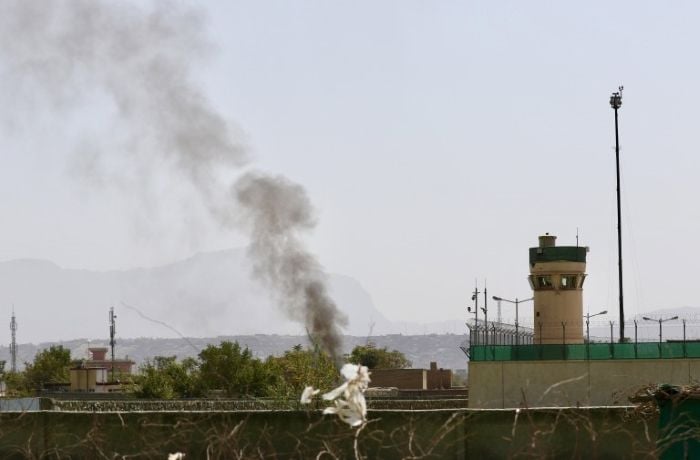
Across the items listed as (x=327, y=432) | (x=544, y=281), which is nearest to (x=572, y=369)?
(x=544, y=281)

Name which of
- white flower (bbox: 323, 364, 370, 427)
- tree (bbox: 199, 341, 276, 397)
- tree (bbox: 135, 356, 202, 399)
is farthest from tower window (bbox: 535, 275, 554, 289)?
white flower (bbox: 323, 364, 370, 427)

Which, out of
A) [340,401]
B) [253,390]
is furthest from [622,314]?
[340,401]

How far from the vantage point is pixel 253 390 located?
3735 inches

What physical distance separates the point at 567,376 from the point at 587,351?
1.04 m

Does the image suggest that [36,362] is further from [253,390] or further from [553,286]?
[553,286]

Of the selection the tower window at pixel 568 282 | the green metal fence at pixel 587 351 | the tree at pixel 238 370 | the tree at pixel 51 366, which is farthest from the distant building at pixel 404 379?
the green metal fence at pixel 587 351

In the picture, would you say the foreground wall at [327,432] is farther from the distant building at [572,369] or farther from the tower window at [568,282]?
the tower window at [568,282]

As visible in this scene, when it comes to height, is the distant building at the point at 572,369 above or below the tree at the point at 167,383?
above

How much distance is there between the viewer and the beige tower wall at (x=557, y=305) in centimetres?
5288

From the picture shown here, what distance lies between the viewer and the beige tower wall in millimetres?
52875

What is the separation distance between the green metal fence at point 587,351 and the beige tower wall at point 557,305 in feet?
45.0

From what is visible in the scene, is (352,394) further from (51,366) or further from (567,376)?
(51,366)

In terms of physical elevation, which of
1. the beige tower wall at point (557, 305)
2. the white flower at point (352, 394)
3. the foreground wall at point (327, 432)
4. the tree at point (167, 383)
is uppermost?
the beige tower wall at point (557, 305)

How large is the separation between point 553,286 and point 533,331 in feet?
7.08
